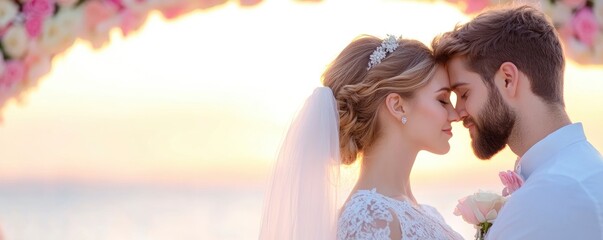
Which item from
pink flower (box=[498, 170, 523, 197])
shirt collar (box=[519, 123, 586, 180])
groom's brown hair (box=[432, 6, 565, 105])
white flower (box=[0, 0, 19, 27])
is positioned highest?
white flower (box=[0, 0, 19, 27])

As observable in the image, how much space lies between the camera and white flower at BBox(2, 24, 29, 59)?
13.7ft

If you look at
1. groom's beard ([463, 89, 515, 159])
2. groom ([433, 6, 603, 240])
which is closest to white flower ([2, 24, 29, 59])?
groom ([433, 6, 603, 240])

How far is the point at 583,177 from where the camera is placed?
2.72 metres

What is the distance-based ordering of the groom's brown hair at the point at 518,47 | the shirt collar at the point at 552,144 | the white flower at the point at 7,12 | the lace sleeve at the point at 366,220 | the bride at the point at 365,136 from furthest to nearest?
the white flower at the point at 7,12, the bride at the point at 365,136, the lace sleeve at the point at 366,220, the groom's brown hair at the point at 518,47, the shirt collar at the point at 552,144

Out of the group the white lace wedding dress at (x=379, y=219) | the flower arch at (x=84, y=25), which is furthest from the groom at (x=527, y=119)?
the flower arch at (x=84, y=25)

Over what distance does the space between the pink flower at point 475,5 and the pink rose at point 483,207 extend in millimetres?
1271

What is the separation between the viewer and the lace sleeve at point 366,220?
3111 millimetres

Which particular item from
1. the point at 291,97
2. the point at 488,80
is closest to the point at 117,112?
the point at 291,97

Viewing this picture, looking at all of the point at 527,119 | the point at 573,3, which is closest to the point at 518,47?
the point at 527,119

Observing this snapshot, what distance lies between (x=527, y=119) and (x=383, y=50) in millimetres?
601

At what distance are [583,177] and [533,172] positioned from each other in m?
0.17

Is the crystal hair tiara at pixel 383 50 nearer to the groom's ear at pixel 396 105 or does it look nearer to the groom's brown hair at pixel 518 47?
the groom's ear at pixel 396 105

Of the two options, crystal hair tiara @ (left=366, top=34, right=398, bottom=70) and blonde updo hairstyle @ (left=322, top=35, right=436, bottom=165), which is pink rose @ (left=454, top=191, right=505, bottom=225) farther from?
crystal hair tiara @ (left=366, top=34, right=398, bottom=70)

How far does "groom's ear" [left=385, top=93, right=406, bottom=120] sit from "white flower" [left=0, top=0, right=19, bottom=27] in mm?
1792
